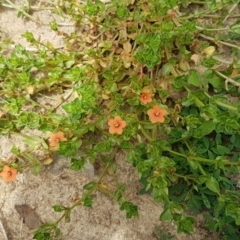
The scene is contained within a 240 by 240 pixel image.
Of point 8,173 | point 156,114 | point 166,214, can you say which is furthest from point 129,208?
point 8,173

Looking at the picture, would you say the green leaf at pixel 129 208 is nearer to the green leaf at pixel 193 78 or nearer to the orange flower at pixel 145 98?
the orange flower at pixel 145 98

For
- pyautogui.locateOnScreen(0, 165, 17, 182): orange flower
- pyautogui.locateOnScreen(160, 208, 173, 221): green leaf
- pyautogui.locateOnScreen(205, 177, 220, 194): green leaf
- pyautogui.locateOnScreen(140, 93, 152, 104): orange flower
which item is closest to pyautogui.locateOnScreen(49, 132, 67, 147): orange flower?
pyautogui.locateOnScreen(0, 165, 17, 182): orange flower

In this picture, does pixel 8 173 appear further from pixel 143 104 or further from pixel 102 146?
pixel 143 104

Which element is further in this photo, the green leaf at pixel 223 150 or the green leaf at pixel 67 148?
the green leaf at pixel 223 150

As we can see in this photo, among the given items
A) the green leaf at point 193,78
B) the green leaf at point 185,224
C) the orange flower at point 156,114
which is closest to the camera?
the green leaf at point 185,224

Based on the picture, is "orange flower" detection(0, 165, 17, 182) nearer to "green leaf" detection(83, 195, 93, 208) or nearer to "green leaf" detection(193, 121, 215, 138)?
"green leaf" detection(83, 195, 93, 208)

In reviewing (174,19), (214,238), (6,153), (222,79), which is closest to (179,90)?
(222,79)

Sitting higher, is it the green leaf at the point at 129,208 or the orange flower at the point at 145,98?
the orange flower at the point at 145,98

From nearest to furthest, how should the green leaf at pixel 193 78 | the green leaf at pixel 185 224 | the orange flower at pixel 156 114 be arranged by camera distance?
the green leaf at pixel 185 224 < the orange flower at pixel 156 114 < the green leaf at pixel 193 78

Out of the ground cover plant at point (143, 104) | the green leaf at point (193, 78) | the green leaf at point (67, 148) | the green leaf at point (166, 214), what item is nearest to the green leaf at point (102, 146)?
the ground cover plant at point (143, 104)
